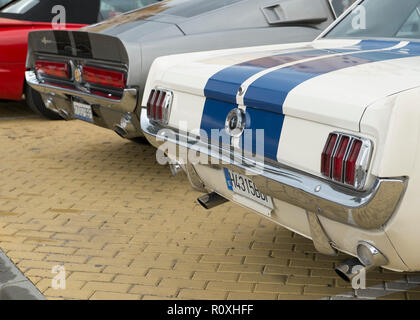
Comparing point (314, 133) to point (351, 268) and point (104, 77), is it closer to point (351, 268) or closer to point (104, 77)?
point (351, 268)

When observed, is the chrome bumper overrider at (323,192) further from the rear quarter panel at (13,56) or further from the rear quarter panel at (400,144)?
the rear quarter panel at (13,56)

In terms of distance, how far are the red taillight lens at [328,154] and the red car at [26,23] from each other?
5.31m

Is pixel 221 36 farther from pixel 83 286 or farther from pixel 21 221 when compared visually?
pixel 83 286

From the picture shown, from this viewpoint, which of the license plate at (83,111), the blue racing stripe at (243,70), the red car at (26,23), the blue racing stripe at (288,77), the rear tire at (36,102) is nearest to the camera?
the blue racing stripe at (288,77)

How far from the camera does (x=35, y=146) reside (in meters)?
6.72

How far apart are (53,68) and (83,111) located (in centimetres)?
57

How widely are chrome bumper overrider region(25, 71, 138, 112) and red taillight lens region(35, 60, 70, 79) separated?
104 millimetres

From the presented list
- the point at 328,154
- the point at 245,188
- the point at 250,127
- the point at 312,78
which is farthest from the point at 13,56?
the point at 328,154

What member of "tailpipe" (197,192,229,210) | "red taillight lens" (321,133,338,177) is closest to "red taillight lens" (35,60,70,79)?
"tailpipe" (197,192,229,210)

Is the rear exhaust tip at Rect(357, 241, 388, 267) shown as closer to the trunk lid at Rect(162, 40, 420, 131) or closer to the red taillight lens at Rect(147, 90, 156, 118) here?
the trunk lid at Rect(162, 40, 420, 131)

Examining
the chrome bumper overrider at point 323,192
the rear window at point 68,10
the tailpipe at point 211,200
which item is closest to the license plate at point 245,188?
the chrome bumper overrider at point 323,192

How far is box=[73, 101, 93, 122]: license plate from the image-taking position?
17.5 ft

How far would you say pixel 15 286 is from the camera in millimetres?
3367

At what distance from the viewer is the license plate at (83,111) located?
5.32 m
